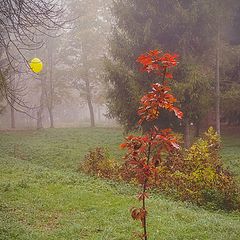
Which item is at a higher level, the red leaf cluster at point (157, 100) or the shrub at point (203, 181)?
the red leaf cluster at point (157, 100)

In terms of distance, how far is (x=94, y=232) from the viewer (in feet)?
23.3

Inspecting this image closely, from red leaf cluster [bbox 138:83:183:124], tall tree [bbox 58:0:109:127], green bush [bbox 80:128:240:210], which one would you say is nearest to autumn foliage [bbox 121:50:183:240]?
red leaf cluster [bbox 138:83:183:124]

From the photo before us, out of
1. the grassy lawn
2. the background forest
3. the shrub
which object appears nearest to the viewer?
the background forest

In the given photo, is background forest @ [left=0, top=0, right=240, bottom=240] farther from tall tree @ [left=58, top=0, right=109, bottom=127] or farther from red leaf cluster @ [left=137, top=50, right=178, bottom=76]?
tall tree @ [left=58, top=0, right=109, bottom=127]

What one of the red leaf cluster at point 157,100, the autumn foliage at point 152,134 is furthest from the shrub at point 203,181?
the red leaf cluster at point 157,100

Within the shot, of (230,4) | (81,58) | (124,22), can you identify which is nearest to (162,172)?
(124,22)

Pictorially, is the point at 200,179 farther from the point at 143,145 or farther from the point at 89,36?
the point at 89,36

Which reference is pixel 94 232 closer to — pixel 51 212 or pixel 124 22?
pixel 51 212

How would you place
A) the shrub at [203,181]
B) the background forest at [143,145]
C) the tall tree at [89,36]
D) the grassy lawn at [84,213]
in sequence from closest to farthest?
the background forest at [143,145] → the grassy lawn at [84,213] → the shrub at [203,181] → the tall tree at [89,36]

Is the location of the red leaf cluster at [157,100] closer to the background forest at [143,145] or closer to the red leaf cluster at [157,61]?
the background forest at [143,145]

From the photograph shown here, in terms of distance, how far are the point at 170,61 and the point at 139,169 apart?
1.42m

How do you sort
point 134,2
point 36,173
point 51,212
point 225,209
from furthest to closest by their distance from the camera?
point 134,2 → point 36,173 → point 225,209 → point 51,212

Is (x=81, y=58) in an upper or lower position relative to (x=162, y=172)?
upper

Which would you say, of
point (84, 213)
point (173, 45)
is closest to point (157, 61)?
point (84, 213)
